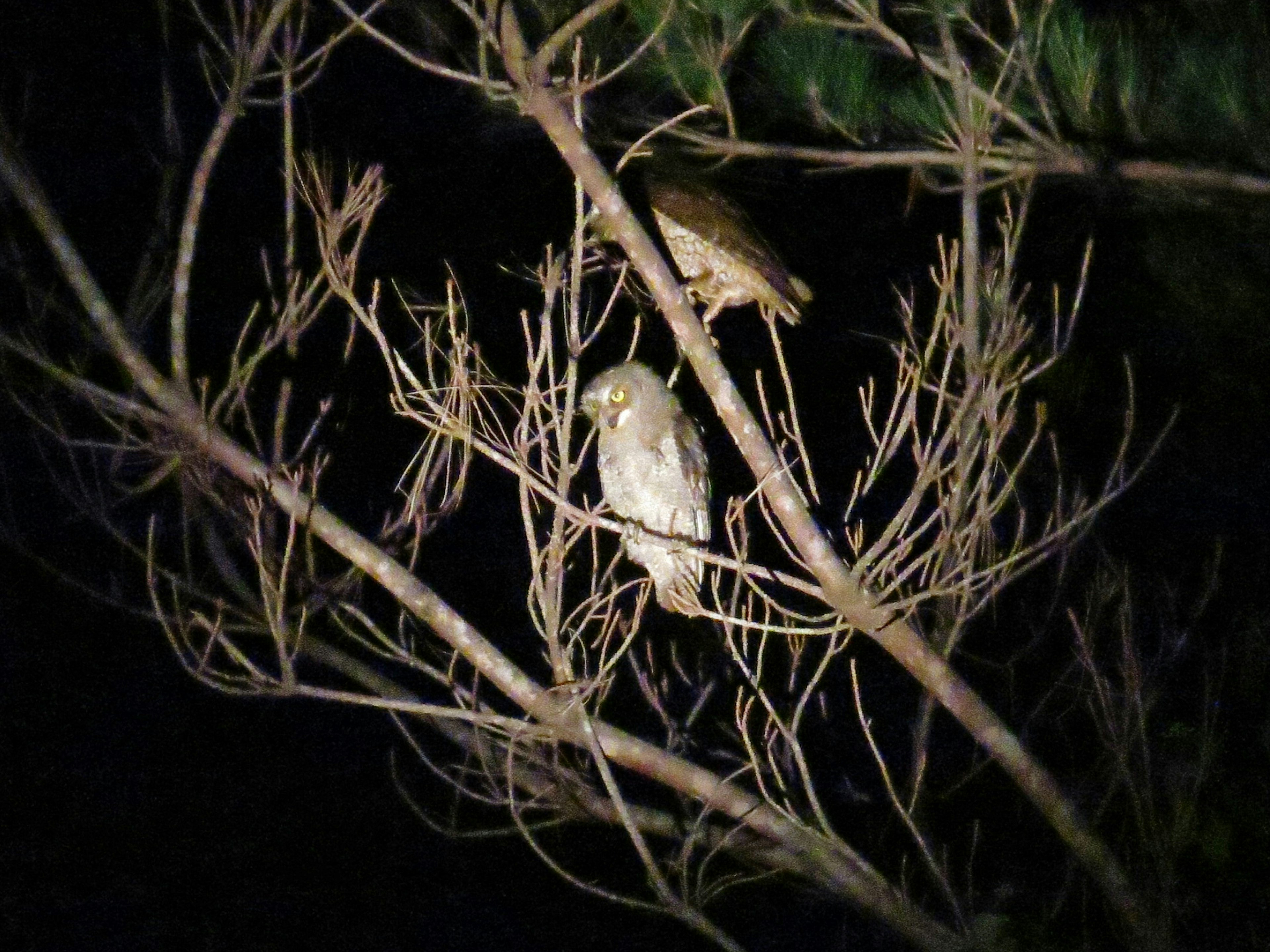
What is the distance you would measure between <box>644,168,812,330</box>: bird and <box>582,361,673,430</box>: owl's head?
0.18m

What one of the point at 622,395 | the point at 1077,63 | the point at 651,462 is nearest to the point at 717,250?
the point at 622,395

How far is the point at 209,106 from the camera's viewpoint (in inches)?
165

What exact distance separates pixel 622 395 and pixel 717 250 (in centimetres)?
37

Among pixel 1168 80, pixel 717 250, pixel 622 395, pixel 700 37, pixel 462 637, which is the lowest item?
pixel 462 637

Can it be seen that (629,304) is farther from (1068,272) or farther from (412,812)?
(412,812)

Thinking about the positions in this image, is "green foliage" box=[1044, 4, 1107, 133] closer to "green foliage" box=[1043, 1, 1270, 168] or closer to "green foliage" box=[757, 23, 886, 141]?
"green foliage" box=[1043, 1, 1270, 168]

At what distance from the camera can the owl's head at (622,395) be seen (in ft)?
9.64

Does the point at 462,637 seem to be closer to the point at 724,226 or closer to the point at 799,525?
the point at 799,525

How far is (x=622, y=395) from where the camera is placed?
2.96 meters

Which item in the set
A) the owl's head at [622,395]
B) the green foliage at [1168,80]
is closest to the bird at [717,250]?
the owl's head at [622,395]

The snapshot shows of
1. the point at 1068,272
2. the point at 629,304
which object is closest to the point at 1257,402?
the point at 1068,272

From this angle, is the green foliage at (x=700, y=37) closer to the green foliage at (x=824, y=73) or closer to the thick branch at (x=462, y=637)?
the green foliage at (x=824, y=73)

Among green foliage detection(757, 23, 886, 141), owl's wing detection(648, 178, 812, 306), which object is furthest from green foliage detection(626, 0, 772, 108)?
owl's wing detection(648, 178, 812, 306)

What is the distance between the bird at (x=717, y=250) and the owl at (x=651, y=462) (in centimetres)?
22
